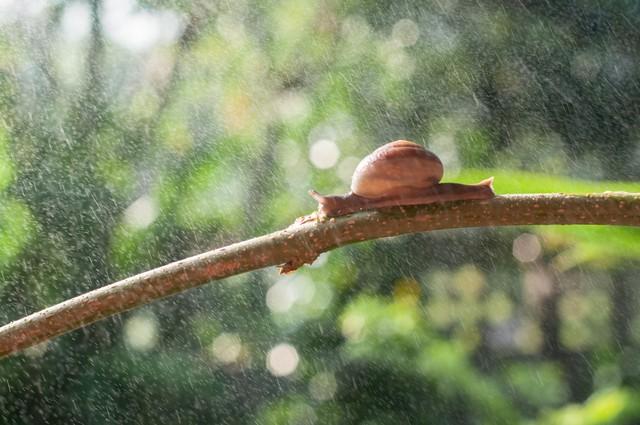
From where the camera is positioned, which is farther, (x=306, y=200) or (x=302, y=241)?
(x=306, y=200)

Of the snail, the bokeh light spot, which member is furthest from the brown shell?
the bokeh light spot

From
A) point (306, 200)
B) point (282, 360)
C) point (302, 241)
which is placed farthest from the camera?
point (306, 200)

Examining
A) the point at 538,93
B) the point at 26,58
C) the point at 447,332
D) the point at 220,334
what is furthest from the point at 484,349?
the point at 26,58

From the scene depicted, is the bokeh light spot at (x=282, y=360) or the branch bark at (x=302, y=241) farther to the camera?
the bokeh light spot at (x=282, y=360)

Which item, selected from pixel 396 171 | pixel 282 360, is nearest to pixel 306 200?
pixel 282 360

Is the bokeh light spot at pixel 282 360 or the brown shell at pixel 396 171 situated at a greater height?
the bokeh light spot at pixel 282 360

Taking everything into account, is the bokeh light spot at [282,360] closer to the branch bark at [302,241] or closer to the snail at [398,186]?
the snail at [398,186]

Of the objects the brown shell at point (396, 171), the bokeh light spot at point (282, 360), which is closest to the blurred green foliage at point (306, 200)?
the bokeh light spot at point (282, 360)

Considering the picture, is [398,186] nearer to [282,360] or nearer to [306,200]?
[282,360]
